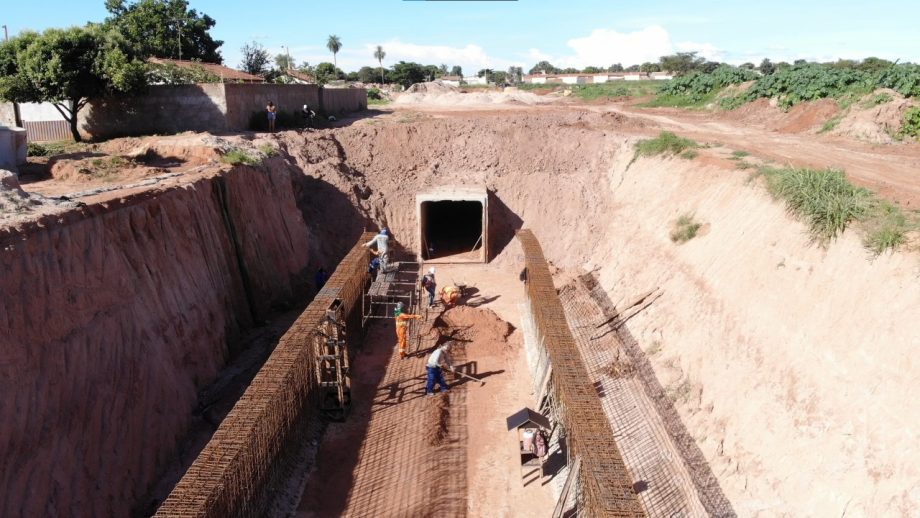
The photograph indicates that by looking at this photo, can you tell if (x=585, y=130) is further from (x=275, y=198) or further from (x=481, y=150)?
(x=275, y=198)

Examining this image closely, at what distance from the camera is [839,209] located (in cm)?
1141

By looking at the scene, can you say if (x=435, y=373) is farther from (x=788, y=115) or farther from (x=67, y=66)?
(x=788, y=115)

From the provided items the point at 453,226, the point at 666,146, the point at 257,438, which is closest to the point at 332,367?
the point at 257,438

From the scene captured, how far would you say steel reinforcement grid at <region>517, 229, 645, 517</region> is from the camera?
24.1 feet

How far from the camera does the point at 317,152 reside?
23906mm

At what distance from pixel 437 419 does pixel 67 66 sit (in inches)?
690

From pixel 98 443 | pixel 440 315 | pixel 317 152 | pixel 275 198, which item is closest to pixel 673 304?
pixel 440 315

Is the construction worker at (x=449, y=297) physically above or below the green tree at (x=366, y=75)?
below

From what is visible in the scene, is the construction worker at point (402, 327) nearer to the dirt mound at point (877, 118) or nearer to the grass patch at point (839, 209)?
the grass patch at point (839, 209)

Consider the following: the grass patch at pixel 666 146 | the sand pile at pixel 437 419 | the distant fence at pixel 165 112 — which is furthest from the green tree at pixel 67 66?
the grass patch at pixel 666 146

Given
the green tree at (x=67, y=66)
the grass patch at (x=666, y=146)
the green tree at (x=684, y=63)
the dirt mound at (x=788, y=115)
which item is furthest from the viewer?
the green tree at (x=684, y=63)

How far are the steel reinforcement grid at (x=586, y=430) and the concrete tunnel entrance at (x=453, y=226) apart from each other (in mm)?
9238

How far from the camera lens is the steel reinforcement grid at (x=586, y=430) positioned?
7360mm

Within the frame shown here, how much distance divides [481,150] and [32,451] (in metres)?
20.2
